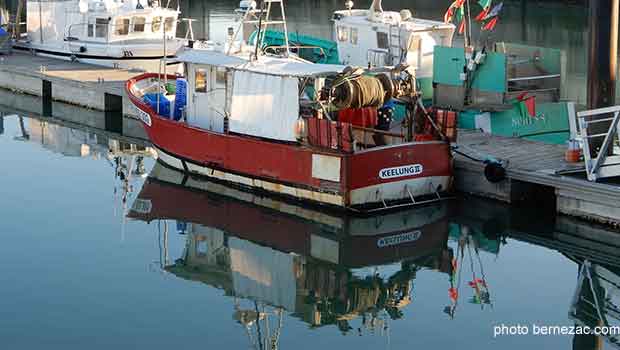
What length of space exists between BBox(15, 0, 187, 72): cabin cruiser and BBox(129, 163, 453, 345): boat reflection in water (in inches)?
403

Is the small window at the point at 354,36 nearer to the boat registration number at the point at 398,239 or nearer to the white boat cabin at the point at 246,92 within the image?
the white boat cabin at the point at 246,92

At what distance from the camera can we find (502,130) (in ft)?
72.8

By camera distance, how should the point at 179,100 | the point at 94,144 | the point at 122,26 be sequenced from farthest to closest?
the point at 122,26, the point at 94,144, the point at 179,100

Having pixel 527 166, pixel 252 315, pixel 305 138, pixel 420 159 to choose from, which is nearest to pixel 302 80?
pixel 305 138

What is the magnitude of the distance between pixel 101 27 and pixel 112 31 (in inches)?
16.4

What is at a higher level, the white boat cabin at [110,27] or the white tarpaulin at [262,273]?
the white boat cabin at [110,27]

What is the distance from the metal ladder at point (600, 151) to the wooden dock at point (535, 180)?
0.64 feet

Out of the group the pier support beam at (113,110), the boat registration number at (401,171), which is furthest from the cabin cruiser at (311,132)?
the pier support beam at (113,110)

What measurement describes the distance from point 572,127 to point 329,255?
4.53 m

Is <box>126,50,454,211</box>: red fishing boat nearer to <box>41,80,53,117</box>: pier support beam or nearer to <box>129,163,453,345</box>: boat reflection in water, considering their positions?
<box>129,163,453,345</box>: boat reflection in water

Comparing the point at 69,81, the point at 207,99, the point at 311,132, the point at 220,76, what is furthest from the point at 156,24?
the point at 311,132

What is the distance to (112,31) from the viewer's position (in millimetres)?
31203

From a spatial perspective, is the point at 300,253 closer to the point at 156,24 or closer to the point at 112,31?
the point at 112,31

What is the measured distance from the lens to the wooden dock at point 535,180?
18.2 metres
